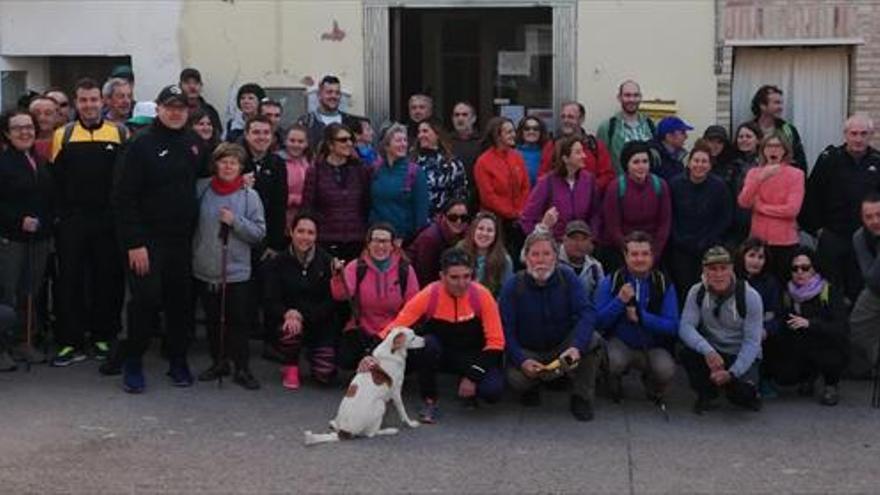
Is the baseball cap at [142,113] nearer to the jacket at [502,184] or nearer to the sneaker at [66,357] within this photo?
the sneaker at [66,357]

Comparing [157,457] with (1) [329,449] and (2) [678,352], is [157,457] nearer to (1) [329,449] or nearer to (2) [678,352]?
(1) [329,449]

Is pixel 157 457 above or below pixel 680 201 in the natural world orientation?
below

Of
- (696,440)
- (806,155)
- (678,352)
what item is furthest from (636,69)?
(696,440)

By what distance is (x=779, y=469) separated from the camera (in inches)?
261

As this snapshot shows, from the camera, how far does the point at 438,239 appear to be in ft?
28.5

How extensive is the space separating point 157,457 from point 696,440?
3.12 m

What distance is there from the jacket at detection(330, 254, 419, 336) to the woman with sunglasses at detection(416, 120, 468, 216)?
1.06 m

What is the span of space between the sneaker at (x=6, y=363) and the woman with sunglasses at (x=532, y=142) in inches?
162

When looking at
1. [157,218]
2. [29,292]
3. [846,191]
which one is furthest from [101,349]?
[846,191]

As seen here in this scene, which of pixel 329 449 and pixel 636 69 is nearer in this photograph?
pixel 329 449

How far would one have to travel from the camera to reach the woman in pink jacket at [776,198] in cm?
866

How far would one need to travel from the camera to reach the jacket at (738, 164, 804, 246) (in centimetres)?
867

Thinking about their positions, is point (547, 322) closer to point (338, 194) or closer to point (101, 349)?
point (338, 194)

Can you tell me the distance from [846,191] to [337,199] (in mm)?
3756
